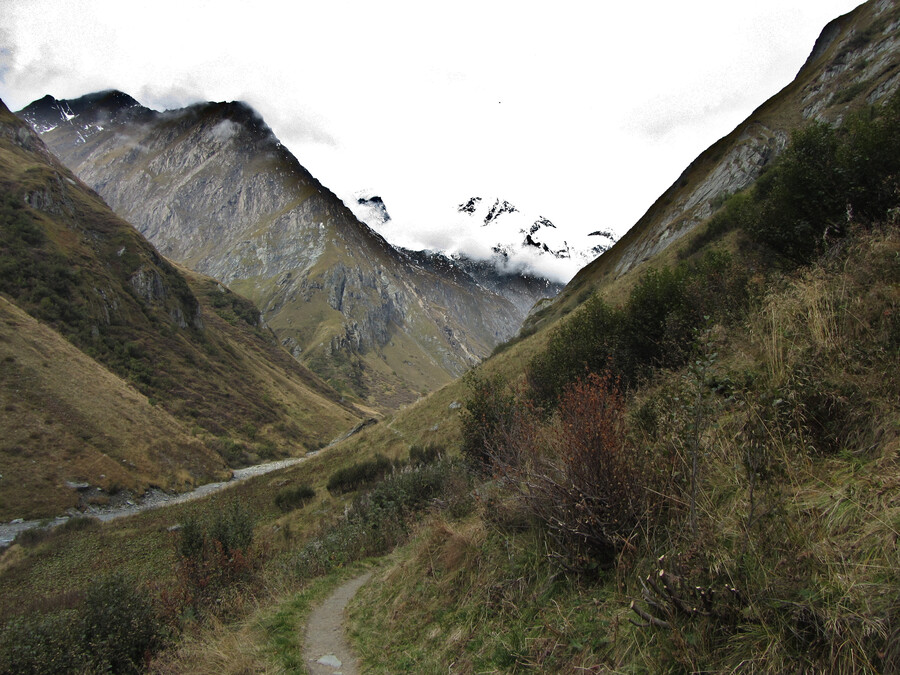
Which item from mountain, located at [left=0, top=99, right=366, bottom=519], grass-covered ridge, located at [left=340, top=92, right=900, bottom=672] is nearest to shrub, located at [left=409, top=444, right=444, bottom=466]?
grass-covered ridge, located at [left=340, top=92, right=900, bottom=672]

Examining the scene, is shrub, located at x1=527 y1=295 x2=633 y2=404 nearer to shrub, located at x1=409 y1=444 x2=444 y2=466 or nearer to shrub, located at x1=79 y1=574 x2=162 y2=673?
shrub, located at x1=409 y1=444 x2=444 y2=466

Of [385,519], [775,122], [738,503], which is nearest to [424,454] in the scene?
[385,519]

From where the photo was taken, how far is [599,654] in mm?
3338

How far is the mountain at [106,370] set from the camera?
134 ft

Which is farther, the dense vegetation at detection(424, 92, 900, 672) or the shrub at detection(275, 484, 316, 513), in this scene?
the shrub at detection(275, 484, 316, 513)

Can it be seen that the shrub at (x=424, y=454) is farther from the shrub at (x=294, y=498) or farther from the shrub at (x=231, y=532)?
the shrub at (x=231, y=532)

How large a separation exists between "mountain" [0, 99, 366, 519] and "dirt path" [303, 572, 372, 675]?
40412 millimetres

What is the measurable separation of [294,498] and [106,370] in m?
49.0

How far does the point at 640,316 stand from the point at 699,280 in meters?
2.77

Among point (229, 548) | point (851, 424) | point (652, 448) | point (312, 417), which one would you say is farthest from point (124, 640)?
point (312, 417)

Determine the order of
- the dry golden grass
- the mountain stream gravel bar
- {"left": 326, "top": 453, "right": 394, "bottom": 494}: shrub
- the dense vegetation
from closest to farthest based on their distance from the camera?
the dense vegetation → {"left": 326, "top": 453, "right": 394, "bottom": 494}: shrub → the mountain stream gravel bar → the dry golden grass

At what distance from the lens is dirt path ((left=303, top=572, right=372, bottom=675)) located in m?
5.68

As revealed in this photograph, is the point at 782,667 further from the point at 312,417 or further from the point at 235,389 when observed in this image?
the point at 312,417

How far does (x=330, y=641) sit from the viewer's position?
6.51m
